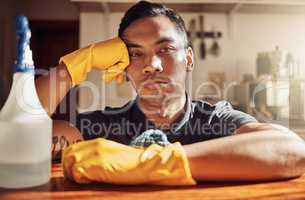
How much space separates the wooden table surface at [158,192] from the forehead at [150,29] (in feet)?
0.97

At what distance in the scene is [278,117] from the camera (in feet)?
2.26

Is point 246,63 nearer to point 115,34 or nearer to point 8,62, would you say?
point 115,34

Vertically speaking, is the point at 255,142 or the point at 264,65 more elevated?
the point at 264,65

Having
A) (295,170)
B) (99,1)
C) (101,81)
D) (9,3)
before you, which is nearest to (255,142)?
(295,170)

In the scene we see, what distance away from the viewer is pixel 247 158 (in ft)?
1.78

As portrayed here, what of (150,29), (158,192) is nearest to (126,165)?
(158,192)

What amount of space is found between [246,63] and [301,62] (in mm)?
127

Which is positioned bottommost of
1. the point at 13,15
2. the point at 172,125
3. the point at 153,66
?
the point at 172,125

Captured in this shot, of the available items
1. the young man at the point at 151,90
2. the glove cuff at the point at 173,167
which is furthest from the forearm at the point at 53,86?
the glove cuff at the point at 173,167

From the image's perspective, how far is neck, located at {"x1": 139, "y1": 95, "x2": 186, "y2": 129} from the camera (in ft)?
2.23

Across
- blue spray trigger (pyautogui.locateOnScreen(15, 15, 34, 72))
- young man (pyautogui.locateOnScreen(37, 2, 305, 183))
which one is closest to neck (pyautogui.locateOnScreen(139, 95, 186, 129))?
young man (pyautogui.locateOnScreen(37, 2, 305, 183))

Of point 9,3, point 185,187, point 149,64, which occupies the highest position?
point 9,3

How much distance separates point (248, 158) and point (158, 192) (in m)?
0.16

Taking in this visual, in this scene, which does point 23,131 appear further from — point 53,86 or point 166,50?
point 166,50
